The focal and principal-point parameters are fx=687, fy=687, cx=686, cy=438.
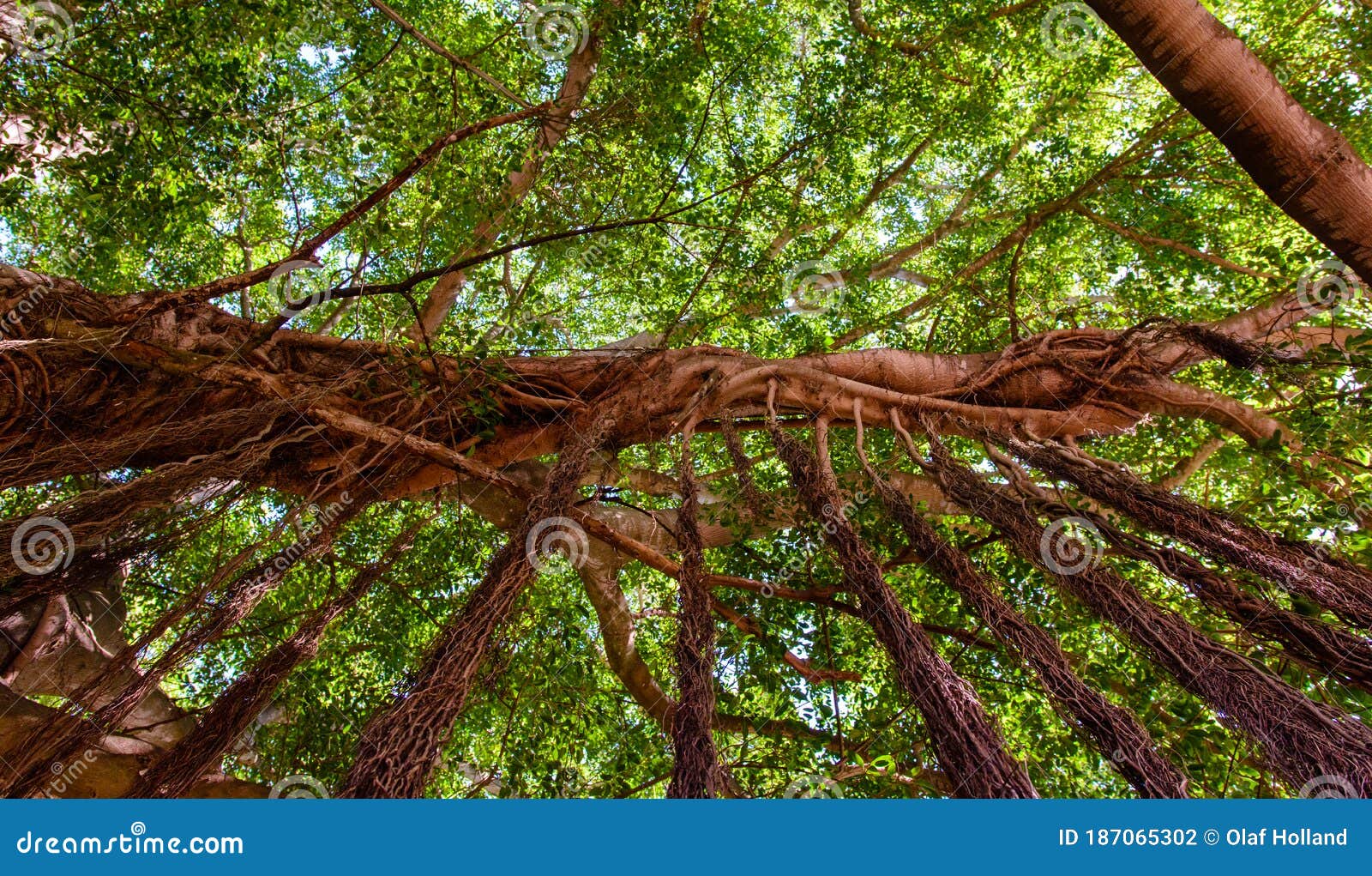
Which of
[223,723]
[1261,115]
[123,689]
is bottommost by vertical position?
[223,723]

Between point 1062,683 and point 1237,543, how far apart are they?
3.23 ft

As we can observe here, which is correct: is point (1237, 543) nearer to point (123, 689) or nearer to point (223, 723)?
point (223, 723)

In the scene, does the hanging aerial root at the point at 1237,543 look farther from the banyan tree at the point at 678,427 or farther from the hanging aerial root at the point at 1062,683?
the hanging aerial root at the point at 1062,683

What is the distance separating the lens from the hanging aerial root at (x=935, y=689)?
5.72 ft

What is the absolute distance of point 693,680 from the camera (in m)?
2.07

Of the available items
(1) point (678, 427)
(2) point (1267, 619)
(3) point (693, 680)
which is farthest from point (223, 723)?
(2) point (1267, 619)

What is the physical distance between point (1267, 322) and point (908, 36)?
132 inches

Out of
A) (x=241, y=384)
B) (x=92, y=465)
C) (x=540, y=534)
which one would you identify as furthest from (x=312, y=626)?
(x=241, y=384)

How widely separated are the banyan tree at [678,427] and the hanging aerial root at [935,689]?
1 cm

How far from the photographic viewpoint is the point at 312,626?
2689 mm

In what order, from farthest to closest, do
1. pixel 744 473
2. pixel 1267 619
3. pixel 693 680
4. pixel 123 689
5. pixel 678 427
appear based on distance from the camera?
pixel 678 427 → pixel 744 473 → pixel 123 689 → pixel 1267 619 → pixel 693 680

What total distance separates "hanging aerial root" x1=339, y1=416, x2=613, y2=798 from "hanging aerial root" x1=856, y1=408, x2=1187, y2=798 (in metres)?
1.46

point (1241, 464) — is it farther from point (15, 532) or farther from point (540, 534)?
point (15, 532)

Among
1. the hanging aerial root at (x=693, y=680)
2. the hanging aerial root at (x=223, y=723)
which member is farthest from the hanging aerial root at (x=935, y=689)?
the hanging aerial root at (x=223, y=723)
